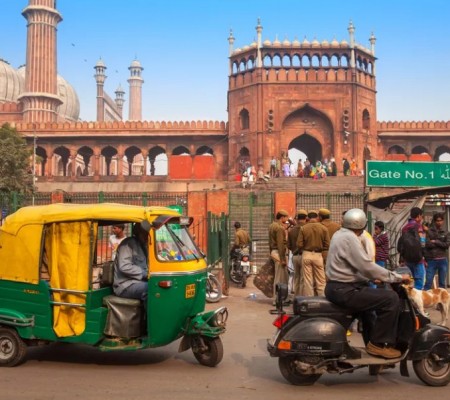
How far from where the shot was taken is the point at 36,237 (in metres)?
4.70

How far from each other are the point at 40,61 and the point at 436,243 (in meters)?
40.3

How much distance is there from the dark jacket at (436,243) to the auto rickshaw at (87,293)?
13.7ft

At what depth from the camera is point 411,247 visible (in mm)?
6996

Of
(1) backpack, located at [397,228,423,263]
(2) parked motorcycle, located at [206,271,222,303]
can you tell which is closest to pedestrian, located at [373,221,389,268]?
(1) backpack, located at [397,228,423,263]

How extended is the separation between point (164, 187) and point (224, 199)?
41.1ft

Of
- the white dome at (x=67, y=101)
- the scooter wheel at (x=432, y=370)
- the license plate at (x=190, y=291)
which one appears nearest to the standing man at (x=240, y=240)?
the license plate at (x=190, y=291)

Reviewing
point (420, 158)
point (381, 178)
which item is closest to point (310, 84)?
point (420, 158)

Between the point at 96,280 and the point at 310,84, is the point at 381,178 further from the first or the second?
the point at 310,84

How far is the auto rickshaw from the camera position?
4492 mm

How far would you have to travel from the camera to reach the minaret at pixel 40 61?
42.0 m

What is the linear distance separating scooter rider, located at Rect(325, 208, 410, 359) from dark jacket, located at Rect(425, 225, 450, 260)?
13.0 feet

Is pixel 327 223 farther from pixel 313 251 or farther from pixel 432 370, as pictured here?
pixel 432 370

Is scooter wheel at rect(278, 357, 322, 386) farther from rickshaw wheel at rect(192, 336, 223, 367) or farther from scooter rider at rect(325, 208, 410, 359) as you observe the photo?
rickshaw wheel at rect(192, 336, 223, 367)

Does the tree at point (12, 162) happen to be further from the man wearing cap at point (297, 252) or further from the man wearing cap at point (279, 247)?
the man wearing cap at point (297, 252)
